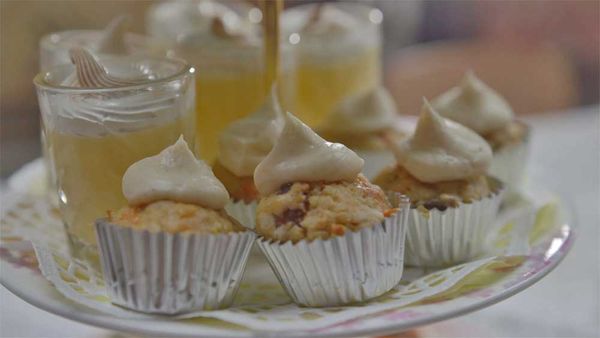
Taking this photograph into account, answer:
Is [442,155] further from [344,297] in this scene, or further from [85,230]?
[85,230]

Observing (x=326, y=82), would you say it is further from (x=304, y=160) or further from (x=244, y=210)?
(x=304, y=160)

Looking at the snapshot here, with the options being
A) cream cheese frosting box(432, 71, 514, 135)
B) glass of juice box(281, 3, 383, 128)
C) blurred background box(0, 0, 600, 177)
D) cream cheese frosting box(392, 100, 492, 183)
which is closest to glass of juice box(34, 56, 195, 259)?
cream cheese frosting box(392, 100, 492, 183)

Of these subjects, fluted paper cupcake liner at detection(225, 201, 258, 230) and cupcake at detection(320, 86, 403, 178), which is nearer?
fluted paper cupcake liner at detection(225, 201, 258, 230)

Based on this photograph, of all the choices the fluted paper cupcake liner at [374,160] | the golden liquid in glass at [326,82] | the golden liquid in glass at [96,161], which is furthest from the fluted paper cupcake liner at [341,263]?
the golden liquid in glass at [326,82]

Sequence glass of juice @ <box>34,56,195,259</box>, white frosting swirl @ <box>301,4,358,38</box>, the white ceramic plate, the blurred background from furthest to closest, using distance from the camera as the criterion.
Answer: the blurred background, white frosting swirl @ <box>301,4,358,38</box>, glass of juice @ <box>34,56,195,259</box>, the white ceramic plate

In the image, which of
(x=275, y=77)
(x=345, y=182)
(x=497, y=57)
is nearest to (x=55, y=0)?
(x=497, y=57)

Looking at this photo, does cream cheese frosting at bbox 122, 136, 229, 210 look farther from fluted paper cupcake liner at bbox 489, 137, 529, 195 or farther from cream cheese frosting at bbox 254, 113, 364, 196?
fluted paper cupcake liner at bbox 489, 137, 529, 195
